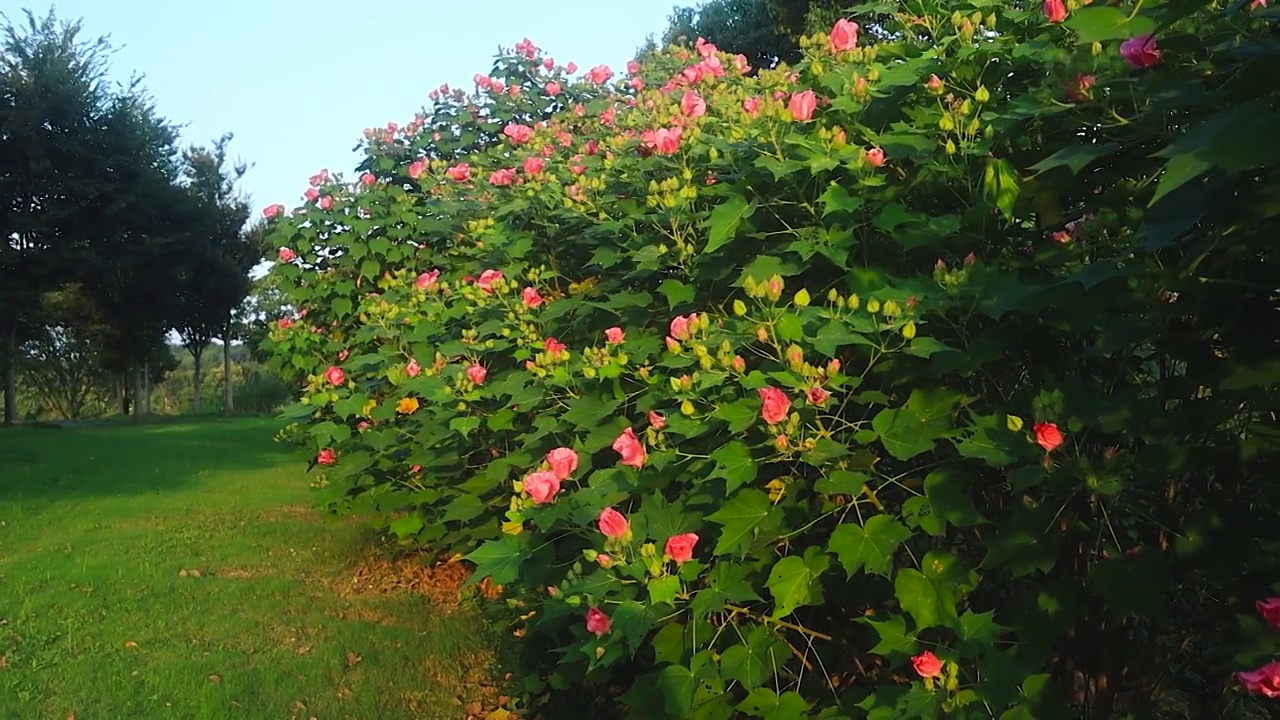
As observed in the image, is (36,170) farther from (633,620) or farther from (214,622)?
(633,620)

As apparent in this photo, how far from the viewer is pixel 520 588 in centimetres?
270

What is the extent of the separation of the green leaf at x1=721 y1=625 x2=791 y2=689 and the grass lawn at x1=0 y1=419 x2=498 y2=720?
5.91 feet

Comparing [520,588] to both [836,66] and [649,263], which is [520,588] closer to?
[649,263]

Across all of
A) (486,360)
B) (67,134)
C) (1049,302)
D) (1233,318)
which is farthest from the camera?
(67,134)

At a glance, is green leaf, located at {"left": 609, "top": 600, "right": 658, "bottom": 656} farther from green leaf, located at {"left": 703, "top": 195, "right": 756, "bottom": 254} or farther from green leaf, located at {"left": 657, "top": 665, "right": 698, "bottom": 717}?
green leaf, located at {"left": 703, "top": 195, "right": 756, "bottom": 254}

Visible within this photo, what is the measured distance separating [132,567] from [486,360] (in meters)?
3.80

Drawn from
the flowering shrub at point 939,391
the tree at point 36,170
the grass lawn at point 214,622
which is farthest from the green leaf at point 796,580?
the tree at point 36,170

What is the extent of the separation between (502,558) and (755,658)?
0.76 meters

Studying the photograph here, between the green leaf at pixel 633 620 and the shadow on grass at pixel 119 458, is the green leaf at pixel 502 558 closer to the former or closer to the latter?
the green leaf at pixel 633 620

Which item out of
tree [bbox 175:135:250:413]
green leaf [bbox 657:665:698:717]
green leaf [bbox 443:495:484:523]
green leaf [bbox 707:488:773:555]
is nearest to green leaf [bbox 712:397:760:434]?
green leaf [bbox 707:488:773:555]

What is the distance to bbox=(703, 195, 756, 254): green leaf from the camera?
2.15 meters

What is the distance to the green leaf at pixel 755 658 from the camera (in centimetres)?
196

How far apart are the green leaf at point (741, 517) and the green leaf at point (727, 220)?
0.54 metres

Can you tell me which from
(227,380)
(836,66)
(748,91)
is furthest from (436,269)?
(227,380)
